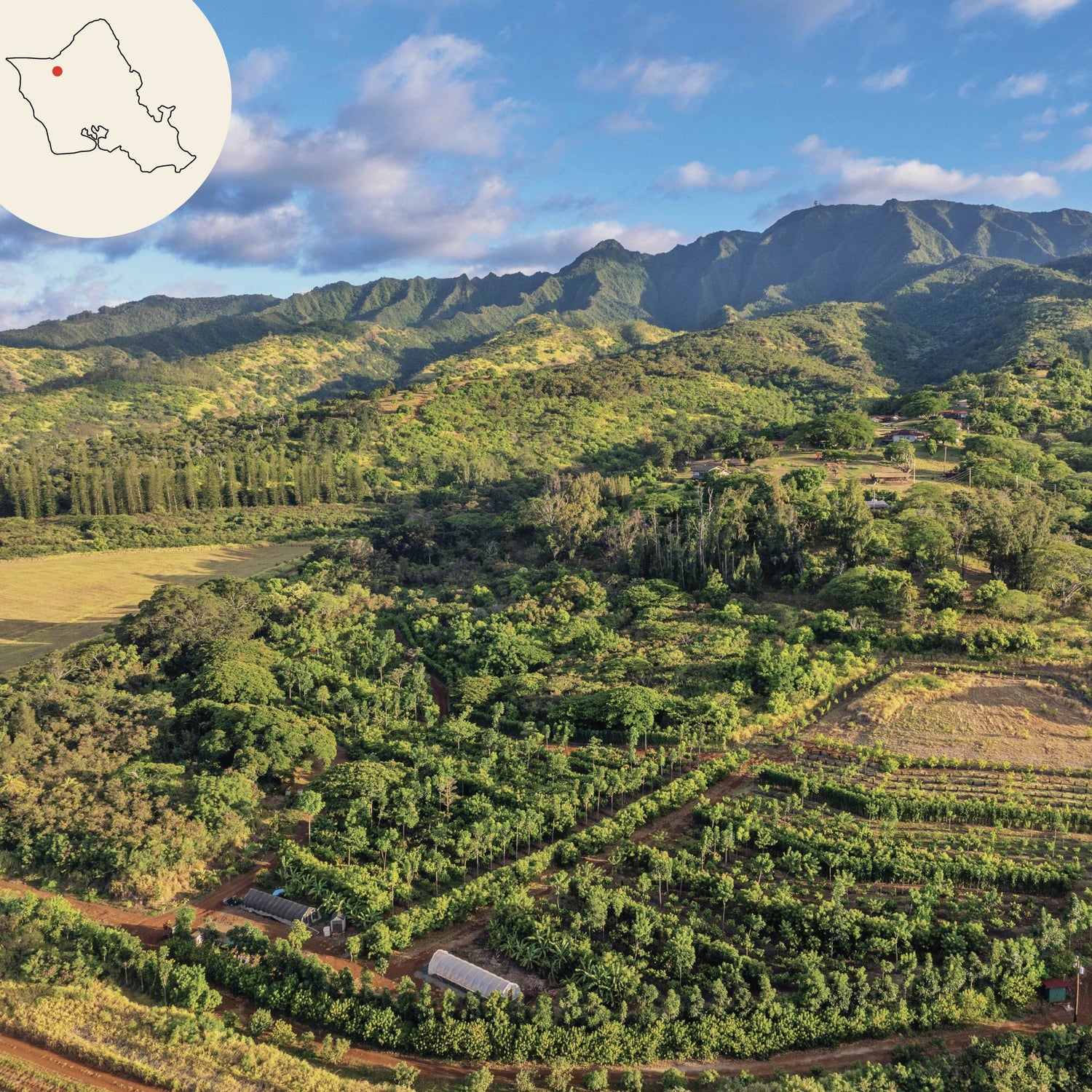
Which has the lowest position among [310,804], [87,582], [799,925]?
[799,925]

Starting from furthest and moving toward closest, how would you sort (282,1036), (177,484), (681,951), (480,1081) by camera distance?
(177,484) → (681,951) → (282,1036) → (480,1081)

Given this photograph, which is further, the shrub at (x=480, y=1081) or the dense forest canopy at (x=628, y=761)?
the dense forest canopy at (x=628, y=761)

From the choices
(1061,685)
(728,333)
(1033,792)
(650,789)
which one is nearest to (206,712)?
(650,789)

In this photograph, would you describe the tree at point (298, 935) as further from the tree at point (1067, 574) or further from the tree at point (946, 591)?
the tree at point (1067, 574)

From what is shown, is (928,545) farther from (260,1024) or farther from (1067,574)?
(260,1024)

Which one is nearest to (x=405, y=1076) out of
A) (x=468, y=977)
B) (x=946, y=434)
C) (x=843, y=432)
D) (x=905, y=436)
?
(x=468, y=977)

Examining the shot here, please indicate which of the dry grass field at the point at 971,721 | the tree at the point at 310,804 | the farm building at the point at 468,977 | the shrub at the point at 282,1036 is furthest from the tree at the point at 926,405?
the shrub at the point at 282,1036
